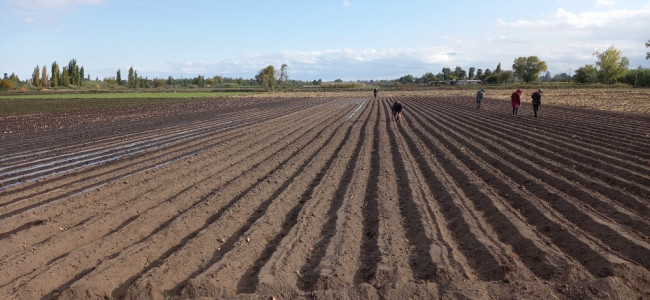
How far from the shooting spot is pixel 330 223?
24.0 ft

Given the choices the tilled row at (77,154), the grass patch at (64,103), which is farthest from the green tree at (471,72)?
the tilled row at (77,154)

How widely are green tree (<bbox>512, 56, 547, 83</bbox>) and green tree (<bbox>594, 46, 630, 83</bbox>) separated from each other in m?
19.7

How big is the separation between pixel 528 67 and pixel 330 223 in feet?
411

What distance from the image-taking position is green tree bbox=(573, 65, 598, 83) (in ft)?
335

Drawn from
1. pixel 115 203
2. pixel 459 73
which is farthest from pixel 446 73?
pixel 115 203

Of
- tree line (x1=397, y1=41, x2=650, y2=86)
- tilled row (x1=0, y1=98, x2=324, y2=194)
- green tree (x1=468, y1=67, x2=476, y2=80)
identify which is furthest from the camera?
green tree (x1=468, y1=67, x2=476, y2=80)

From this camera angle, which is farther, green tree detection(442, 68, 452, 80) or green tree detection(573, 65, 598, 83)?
green tree detection(442, 68, 452, 80)

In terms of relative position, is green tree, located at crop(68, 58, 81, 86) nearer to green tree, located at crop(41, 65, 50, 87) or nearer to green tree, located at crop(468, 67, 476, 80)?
green tree, located at crop(41, 65, 50, 87)

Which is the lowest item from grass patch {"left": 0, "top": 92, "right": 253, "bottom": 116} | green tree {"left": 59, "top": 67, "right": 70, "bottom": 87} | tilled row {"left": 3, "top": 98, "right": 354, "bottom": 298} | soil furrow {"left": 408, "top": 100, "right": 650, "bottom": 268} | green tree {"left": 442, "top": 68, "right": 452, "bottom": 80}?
tilled row {"left": 3, "top": 98, "right": 354, "bottom": 298}

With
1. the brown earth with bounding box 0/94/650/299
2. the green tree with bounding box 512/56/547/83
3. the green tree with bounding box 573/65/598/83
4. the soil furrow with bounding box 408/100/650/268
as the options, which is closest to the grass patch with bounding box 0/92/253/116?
the brown earth with bounding box 0/94/650/299

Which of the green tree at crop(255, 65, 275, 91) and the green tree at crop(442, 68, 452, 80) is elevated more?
the green tree at crop(442, 68, 452, 80)

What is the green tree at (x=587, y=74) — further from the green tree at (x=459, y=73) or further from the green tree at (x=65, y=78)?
the green tree at (x=65, y=78)

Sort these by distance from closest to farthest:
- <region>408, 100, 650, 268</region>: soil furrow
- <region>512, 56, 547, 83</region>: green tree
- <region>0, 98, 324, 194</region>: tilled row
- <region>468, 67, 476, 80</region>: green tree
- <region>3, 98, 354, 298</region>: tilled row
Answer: <region>408, 100, 650, 268</region>: soil furrow < <region>3, 98, 354, 298</region>: tilled row < <region>0, 98, 324, 194</region>: tilled row < <region>512, 56, 547, 83</region>: green tree < <region>468, 67, 476, 80</region>: green tree

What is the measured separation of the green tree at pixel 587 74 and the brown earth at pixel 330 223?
97825 mm
